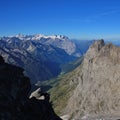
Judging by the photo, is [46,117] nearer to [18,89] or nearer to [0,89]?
[18,89]

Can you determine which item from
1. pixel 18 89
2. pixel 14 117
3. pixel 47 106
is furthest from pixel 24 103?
pixel 47 106

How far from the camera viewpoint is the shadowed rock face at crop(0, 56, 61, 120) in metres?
54.2

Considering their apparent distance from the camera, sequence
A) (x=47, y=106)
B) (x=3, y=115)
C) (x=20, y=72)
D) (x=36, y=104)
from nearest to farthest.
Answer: (x=3, y=115) → (x=20, y=72) → (x=36, y=104) → (x=47, y=106)

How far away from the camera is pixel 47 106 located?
7500cm

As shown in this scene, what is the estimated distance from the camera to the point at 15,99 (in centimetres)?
5916

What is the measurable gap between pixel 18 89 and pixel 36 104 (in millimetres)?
8283

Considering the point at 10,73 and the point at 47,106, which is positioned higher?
the point at 10,73

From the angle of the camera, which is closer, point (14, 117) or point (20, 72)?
point (14, 117)

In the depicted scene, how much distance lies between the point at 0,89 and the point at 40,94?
113 feet

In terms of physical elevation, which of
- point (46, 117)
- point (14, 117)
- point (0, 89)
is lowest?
point (46, 117)

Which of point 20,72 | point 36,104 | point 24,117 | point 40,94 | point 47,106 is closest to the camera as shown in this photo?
point 24,117

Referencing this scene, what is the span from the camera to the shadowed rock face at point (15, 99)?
54.2 meters

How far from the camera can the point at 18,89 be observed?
61.6 m

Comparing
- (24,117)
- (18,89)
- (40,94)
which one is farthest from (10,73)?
(40,94)
